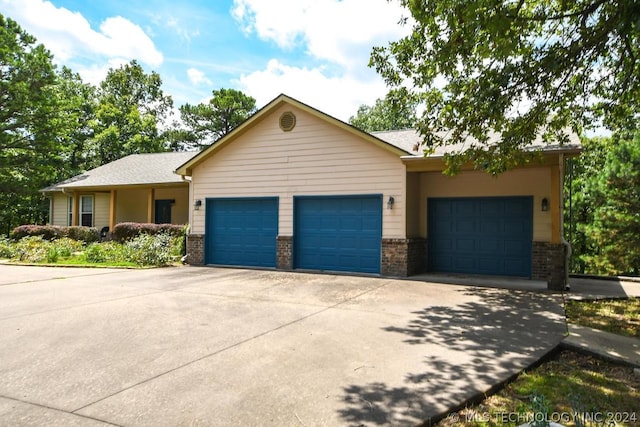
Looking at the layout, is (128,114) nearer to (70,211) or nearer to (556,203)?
(70,211)

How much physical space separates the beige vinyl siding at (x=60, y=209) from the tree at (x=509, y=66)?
2017 cm

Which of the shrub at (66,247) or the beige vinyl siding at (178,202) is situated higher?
the beige vinyl siding at (178,202)

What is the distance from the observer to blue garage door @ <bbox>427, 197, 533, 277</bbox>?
11016 mm

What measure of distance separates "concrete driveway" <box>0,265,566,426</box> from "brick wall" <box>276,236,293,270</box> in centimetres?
335

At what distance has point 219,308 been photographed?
701 cm

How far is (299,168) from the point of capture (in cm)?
1218

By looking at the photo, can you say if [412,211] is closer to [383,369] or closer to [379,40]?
[379,40]

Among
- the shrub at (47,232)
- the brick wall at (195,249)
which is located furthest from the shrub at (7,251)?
the brick wall at (195,249)

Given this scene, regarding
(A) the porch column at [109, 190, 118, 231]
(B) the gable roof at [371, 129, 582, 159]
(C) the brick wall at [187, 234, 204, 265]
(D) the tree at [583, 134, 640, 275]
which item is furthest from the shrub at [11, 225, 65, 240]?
(D) the tree at [583, 134, 640, 275]

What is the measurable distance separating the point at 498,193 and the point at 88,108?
3499cm

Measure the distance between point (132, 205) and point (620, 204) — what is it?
2064cm

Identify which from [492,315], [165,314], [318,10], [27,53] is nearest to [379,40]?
[318,10]

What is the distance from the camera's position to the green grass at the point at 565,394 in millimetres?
3084

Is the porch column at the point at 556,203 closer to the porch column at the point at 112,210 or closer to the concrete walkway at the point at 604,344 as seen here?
the concrete walkway at the point at 604,344
